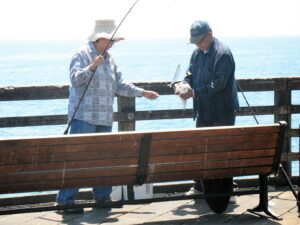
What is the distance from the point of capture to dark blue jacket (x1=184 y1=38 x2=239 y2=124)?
6.37 meters

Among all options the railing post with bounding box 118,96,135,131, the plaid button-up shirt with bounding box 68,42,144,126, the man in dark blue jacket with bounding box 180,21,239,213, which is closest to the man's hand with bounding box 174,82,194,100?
the man in dark blue jacket with bounding box 180,21,239,213

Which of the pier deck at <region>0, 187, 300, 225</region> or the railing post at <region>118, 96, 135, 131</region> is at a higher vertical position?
the railing post at <region>118, 96, 135, 131</region>

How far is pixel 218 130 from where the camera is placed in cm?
566

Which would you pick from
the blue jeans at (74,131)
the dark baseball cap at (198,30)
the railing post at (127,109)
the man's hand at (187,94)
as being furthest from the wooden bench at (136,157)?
the railing post at (127,109)

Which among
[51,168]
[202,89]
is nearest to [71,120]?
[51,168]

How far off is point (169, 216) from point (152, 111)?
4.11ft

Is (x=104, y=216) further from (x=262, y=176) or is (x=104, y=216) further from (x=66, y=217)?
(x=262, y=176)

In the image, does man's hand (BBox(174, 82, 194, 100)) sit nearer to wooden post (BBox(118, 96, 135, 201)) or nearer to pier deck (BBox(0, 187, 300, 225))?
wooden post (BBox(118, 96, 135, 201))

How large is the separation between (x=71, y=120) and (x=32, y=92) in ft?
2.98

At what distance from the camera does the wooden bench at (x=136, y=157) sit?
5.30 m

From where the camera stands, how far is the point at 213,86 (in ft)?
21.0

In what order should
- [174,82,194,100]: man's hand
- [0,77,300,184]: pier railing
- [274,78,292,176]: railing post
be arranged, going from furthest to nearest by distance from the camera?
[274,78,292,176]: railing post
[0,77,300,184]: pier railing
[174,82,194,100]: man's hand

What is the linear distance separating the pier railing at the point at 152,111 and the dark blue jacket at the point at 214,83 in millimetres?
605

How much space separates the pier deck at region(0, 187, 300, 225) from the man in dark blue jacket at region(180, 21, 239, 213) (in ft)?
0.64
